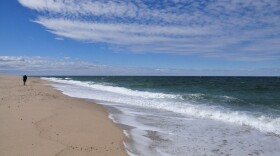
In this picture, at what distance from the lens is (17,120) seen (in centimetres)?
1069

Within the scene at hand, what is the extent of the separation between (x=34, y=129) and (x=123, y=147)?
10.6ft

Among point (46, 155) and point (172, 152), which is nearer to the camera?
point (46, 155)

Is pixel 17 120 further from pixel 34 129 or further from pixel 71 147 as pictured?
pixel 71 147

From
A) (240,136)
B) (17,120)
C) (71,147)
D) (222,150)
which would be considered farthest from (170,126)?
(17,120)

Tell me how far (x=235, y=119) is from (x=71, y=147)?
8564 millimetres

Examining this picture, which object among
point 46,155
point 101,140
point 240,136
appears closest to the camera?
point 46,155

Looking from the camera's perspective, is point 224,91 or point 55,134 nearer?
point 55,134

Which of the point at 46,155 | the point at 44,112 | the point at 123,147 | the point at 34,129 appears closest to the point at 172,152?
the point at 123,147

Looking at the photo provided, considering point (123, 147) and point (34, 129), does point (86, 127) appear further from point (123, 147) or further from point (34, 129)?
point (123, 147)

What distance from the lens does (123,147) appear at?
828 cm

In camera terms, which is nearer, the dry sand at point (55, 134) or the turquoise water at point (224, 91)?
the dry sand at point (55, 134)

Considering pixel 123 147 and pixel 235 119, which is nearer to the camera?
pixel 123 147

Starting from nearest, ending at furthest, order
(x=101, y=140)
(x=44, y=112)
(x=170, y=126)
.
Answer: (x=101, y=140) < (x=170, y=126) < (x=44, y=112)

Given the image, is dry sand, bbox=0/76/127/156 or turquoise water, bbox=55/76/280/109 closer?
dry sand, bbox=0/76/127/156
